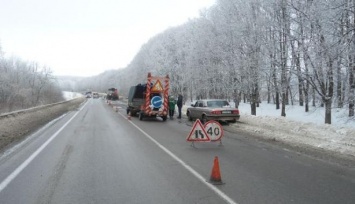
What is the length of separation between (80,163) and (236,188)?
4224 mm

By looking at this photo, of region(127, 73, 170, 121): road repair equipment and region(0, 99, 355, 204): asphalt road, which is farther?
region(127, 73, 170, 121): road repair equipment

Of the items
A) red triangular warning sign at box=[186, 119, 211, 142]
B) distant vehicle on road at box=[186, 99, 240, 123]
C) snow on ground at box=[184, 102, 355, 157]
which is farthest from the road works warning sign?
red triangular warning sign at box=[186, 119, 211, 142]

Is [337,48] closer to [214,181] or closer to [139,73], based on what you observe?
[214,181]

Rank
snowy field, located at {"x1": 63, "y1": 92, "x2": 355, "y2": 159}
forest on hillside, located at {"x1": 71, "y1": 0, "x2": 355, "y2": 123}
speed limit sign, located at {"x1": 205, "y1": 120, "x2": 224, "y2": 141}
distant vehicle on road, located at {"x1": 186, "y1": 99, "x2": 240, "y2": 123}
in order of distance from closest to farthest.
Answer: snowy field, located at {"x1": 63, "y1": 92, "x2": 355, "y2": 159} < speed limit sign, located at {"x1": 205, "y1": 120, "x2": 224, "y2": 141} < forest on hillside, located at {"x1": 71, "y1": 0, "x2": 355, "y2": 123} < distant vehicle on road, located at {"x1": 186, "y1": 99, "x2": 240, "y2": 123}

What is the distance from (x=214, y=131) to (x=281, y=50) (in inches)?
485

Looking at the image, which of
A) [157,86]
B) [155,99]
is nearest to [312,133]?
[155,99]

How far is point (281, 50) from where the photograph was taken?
23.2 m

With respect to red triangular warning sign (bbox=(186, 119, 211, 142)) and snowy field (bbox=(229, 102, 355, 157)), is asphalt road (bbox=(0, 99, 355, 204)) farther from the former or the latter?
snowy field (bbox=(229, 102, 355, 157))

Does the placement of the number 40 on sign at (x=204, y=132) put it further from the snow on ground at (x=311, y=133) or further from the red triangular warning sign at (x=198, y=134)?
the snow on ground at (x=311, y=133)

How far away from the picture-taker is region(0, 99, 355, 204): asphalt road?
6.19 meters

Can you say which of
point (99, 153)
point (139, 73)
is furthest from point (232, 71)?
point (139, 73)

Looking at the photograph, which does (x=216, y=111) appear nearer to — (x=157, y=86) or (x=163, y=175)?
(x=157, y=86)

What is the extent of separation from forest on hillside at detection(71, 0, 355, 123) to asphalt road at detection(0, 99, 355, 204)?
18.5ft

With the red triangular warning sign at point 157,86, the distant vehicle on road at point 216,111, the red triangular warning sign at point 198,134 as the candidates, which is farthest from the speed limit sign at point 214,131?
the red triangular warning sign at point 157,86
